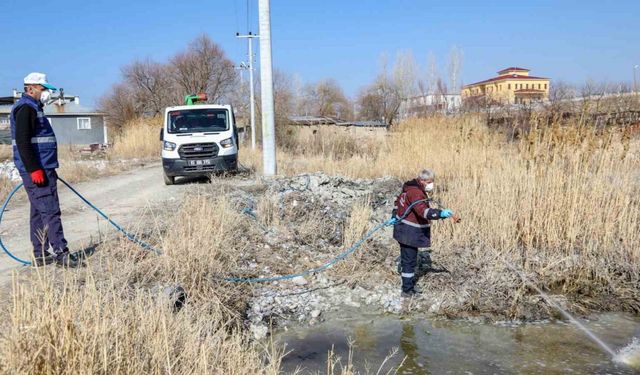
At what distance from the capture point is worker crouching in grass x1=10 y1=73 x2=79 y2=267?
5289mm

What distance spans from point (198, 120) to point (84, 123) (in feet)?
140

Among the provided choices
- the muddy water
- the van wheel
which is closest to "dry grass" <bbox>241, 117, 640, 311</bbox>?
the muddy water

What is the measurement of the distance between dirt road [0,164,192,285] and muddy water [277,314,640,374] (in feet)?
9.35

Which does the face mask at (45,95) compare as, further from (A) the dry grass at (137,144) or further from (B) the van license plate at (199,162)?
(A) the dry grass at (137,144)

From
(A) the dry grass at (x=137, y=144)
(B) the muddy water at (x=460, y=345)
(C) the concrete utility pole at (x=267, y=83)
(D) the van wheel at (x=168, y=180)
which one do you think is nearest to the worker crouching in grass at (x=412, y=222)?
(B) the muddy water at (x=460, y=345)

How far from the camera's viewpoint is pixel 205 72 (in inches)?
2080

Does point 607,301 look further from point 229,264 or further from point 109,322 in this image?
point 109,322

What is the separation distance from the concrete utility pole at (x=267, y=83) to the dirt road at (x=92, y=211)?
2283 millimetres

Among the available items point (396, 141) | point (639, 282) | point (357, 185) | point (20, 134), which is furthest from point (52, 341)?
point (396, 141)

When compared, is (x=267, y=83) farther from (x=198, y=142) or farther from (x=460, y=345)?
(x=460, y=345)

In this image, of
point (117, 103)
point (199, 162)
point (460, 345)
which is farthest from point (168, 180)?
point (117, 103)

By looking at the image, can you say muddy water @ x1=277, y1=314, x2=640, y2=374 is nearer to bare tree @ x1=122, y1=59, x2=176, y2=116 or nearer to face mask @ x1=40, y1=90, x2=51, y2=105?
face mask @ x1=40, y1=90, x2=51, y2=105

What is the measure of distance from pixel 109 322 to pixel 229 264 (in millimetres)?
3015

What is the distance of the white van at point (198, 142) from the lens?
12508mm
